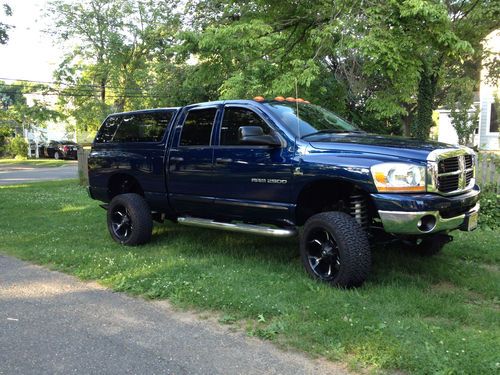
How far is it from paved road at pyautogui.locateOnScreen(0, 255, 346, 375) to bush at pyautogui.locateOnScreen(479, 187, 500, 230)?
5.94 m

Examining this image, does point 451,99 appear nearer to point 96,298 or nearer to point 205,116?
point 205,116

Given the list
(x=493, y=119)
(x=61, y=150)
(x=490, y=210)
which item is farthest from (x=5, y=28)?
(x=61, y=150)

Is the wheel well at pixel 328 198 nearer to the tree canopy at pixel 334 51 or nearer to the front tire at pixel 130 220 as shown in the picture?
the front tire at pixel 130 220

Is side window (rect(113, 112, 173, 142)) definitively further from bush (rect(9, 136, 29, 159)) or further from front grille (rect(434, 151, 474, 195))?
bush (rect(9, 136, 29, 159))

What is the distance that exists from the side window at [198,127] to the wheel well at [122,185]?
4.46ft

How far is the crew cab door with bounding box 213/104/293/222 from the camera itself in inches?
218

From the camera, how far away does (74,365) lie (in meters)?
3.64

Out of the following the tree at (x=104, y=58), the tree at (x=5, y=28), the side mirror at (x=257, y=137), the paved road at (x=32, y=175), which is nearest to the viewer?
the side mirror at (x=257, y=137)

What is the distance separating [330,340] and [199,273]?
7.01 ft

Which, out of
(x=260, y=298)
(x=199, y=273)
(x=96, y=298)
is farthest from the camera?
(x=199, y=273)

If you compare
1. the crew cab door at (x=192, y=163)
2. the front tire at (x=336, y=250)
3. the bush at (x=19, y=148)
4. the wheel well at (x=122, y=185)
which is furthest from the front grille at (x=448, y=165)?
the bush at (x=19, y=148)

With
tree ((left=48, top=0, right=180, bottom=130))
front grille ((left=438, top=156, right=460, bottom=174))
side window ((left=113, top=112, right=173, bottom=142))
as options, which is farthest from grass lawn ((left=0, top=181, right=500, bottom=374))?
tree ((left=48, top=0, right=180, bottom=130))

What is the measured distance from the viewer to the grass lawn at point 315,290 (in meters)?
3.69

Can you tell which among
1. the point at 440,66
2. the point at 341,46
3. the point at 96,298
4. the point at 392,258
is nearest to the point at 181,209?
the point at 96,298
